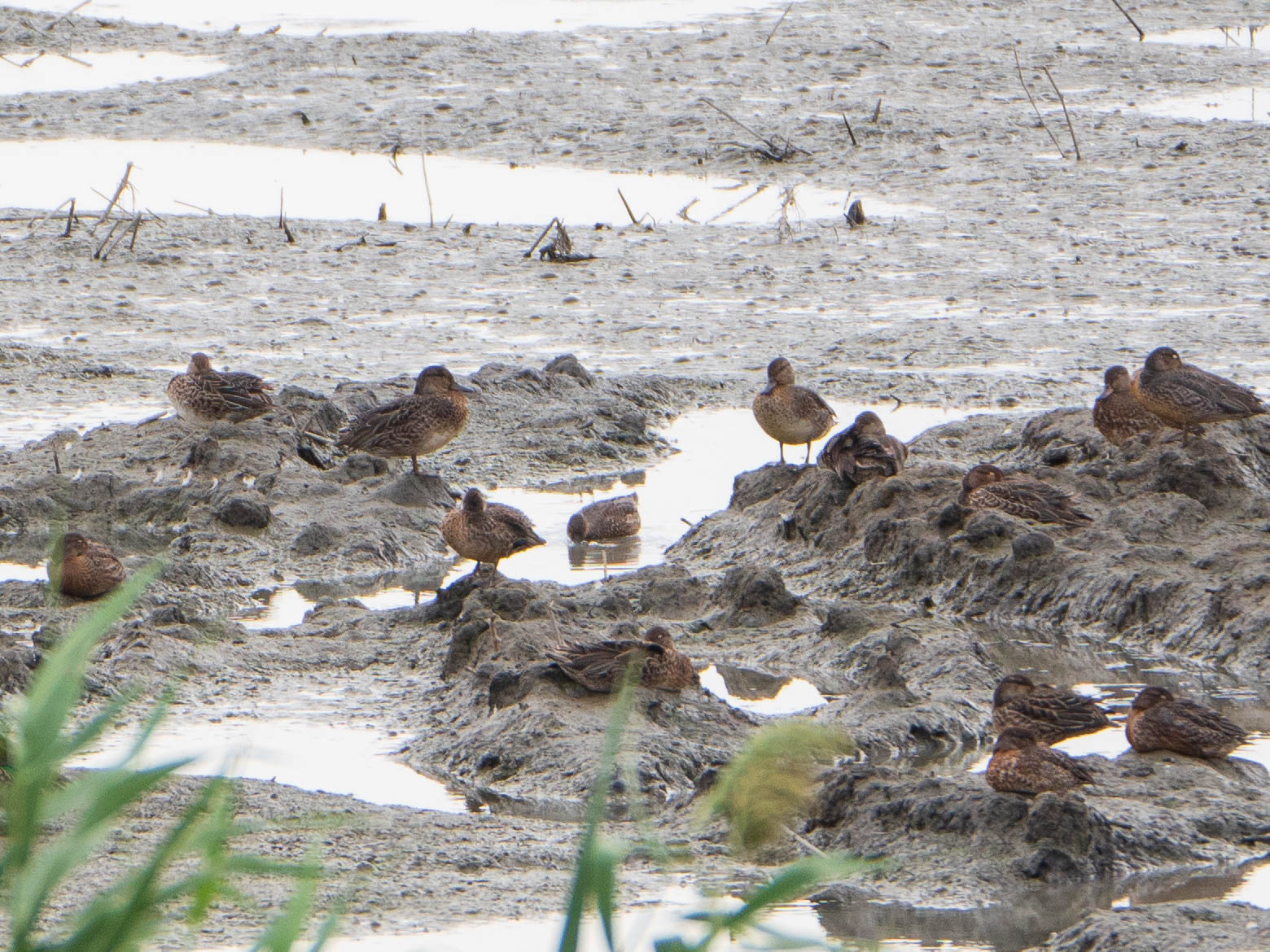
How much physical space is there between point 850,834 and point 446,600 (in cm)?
287

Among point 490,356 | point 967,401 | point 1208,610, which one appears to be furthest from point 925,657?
point 490,356

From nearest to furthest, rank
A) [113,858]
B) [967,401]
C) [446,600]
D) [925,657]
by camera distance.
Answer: [113,858]
[925,657]
[446,600]
[967,401]

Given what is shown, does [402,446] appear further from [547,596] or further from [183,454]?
[547,596]

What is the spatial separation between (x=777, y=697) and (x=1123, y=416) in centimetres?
295

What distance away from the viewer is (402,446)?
995 centimetres

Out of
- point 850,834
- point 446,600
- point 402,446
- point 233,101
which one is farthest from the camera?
point 233,101

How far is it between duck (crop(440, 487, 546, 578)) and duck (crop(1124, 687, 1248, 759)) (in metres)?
3.08

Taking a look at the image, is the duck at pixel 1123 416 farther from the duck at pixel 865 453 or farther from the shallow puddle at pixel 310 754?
the shallow puddle at pixel 310 754

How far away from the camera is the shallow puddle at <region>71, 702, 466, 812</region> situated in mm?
6215

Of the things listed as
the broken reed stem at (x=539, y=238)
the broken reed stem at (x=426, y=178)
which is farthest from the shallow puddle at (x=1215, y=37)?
the broken reed stem at (x=539, y=238)

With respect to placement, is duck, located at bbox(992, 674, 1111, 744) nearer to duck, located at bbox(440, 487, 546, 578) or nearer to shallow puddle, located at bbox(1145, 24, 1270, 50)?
duck, located at bbox(440, 487, 546, 578)

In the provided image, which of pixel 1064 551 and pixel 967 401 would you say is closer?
pixel 1064 551

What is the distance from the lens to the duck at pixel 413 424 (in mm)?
9891

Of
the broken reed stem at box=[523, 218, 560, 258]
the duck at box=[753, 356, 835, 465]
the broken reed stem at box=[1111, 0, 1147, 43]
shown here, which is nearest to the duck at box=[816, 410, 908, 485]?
the duck at box=[753, 356, 835, 465]
